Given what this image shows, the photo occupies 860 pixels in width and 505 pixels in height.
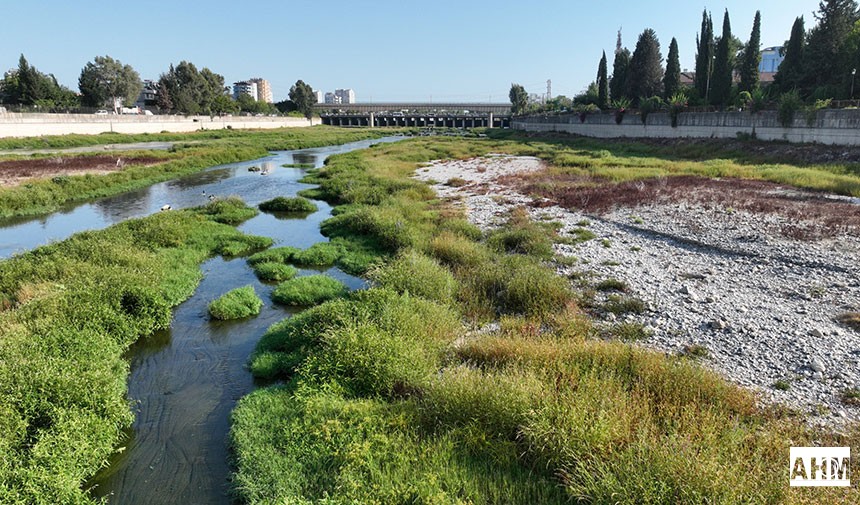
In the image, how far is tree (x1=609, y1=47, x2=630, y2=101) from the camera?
265 feet

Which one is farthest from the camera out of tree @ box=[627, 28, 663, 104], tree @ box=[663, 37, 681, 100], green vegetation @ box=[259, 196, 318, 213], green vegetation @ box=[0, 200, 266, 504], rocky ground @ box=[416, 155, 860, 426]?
tree @ box=[627, 28, 663, 104]

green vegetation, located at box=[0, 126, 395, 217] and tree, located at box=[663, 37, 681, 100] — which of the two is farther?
tree, located at box=[663, 37, 681, 100]

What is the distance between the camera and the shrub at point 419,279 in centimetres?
1383

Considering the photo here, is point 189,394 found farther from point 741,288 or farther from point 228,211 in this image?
point 228,211

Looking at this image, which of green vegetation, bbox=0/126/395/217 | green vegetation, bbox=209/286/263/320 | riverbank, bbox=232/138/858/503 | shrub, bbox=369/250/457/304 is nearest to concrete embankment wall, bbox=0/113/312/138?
green vegetation, bbox=0/126/395/217

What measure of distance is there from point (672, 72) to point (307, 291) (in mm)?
66478

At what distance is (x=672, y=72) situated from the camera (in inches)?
2569

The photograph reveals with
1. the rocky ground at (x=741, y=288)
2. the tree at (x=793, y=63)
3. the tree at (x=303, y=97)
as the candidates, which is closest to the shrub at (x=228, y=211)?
the rocky ground at (x=741, y=288)

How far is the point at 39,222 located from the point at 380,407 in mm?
27745

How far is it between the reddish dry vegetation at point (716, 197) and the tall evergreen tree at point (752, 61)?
28.2 m

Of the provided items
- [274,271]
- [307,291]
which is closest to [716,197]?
[307,291]

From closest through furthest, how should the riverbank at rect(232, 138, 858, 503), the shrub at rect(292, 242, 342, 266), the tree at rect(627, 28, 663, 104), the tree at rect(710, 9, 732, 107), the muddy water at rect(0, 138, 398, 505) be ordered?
the riverbank at rect(232, 138, 858, 503) < the muddy water at rect(0, 138, 398, 505) < the shrub at rect(292, 242, 342, 266) < the tree at rect(710, 9, 732, 107) < the tree at rect(627, 28, 663, 104)

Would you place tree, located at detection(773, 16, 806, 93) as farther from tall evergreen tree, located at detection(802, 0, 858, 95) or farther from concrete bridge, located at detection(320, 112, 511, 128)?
concrete bridge, located at detection(320, 112, 511, 128)

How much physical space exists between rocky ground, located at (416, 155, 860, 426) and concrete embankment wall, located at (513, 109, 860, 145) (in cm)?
2252
